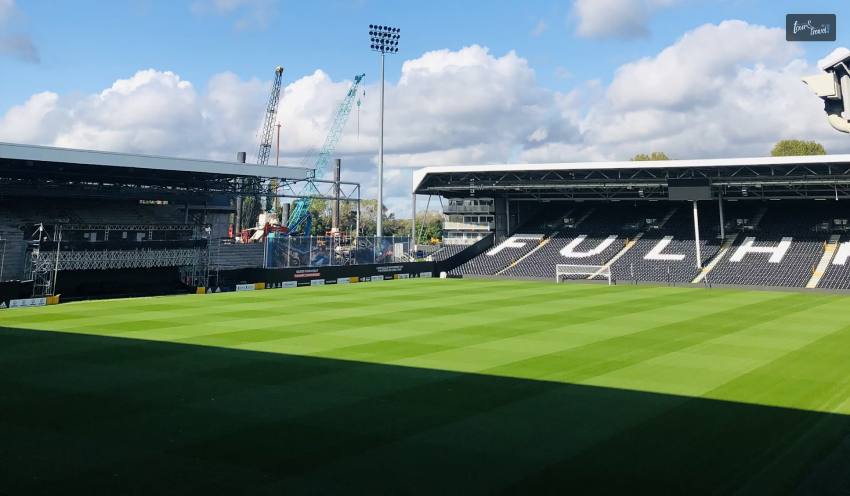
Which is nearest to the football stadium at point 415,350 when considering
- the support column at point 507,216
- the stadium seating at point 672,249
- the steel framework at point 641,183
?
the steel framework at point 641,183

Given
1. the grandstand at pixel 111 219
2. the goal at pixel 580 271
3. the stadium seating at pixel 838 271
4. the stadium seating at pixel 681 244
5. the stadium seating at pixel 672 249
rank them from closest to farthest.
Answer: the grandstand at pixel 111 219
the stadium seating at pixel 838 271
the stadium seating at pixel 681 244
the stadium seating at pixel 672 249
the goal at pixel 580 271

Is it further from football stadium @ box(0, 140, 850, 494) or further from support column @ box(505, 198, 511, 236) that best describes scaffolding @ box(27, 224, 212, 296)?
support column @ box(505, 198, 511, 236)

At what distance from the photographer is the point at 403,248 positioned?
61844 mm

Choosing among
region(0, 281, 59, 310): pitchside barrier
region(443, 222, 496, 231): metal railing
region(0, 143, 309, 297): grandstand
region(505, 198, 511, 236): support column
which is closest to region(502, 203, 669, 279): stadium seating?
region(505, 198, 511, 236): support column

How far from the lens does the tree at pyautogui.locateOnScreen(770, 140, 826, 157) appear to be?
9262 centimetres

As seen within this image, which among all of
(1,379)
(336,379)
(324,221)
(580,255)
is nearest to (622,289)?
(580,255)

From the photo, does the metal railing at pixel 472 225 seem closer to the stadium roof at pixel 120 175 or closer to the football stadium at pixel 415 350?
the football stadium at pixel 415 350

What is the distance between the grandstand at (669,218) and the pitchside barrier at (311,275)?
5.20 metres

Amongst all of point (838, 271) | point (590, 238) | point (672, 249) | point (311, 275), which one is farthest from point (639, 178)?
point (311, 275)

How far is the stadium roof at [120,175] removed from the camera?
42844 mm

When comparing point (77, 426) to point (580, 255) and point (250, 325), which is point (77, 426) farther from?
point (580, 255)

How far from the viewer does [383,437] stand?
1167cm

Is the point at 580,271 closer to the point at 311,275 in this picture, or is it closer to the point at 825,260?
the point at 825,260

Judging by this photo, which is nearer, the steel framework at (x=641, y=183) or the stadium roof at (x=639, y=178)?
the stadium roof at (x=639, y=178)
